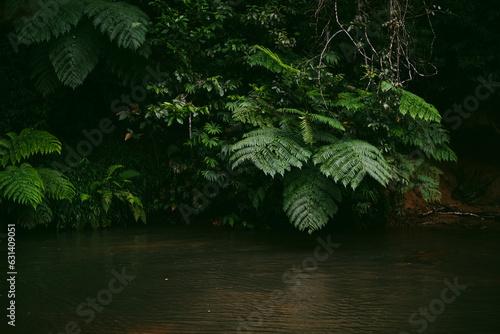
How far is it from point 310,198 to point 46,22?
3741 mm

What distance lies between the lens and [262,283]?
404cm

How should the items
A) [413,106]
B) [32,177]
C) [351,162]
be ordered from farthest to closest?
[32,177]
[413,106]
[351,162]

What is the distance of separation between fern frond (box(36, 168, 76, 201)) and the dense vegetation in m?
0.02

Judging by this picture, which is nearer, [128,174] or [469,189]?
[128,174]

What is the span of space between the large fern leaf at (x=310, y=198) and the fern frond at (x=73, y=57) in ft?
9.31

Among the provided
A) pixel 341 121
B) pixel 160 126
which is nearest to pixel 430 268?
pixel 341 121

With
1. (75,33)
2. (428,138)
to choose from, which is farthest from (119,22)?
(428,138)

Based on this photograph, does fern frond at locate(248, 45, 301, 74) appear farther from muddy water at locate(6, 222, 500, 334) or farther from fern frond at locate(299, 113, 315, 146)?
muddy water at locate(6, 222, 500, 334)

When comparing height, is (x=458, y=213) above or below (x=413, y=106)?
below

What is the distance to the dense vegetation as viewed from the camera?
585 cm

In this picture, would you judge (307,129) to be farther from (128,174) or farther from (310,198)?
(128,174)

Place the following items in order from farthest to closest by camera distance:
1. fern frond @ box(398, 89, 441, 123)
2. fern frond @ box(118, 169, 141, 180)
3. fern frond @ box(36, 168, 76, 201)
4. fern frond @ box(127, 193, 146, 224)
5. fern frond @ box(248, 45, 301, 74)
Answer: fern frond @ box(118, 169, 141, 180), fern frond @ box(127, 193, 146, 224), fern frond @ box(36, 168, 76, 201), fern frond @ box(248, 45, 301, 74), fern frond @ box(398, 89, 441, 123)

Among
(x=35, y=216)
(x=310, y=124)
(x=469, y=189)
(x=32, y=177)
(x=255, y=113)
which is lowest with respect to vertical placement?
(x=35, y=216)

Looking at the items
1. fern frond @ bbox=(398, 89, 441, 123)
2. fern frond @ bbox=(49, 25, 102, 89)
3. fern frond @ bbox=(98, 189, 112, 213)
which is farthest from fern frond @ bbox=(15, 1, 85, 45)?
fern frond @ bbox=(398, 89, 441, 123)
